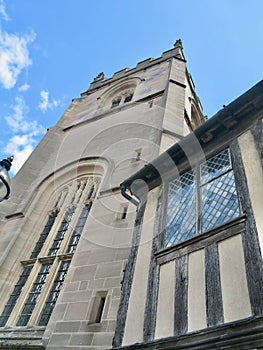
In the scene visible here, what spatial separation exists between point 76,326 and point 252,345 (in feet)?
9.83

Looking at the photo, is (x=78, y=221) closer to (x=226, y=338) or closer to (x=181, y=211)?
(x=181, y=211)

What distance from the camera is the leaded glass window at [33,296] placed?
5.51 m

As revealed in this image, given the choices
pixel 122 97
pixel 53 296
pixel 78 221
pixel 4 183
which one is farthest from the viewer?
pixel 122 97

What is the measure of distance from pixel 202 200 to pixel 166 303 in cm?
136

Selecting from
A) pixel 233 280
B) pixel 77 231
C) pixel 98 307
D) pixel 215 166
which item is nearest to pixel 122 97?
pixel 77 231

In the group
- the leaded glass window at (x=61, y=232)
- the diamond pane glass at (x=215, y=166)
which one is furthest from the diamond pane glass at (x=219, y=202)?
the leaded glass window at (x=61, y=232)

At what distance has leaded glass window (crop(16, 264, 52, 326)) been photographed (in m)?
5.51

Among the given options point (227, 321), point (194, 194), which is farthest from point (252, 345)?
point (194, 194)

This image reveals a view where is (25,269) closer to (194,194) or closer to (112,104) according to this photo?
(194,194)

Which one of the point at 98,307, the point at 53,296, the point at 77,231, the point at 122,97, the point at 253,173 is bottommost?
the point at 98,307

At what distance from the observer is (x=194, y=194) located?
387 cm

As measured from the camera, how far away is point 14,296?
20.1ft

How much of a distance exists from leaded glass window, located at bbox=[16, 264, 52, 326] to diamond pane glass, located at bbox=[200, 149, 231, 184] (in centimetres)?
422

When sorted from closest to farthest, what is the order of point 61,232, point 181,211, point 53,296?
point 181,211 → point 53,296 → point 61,232
